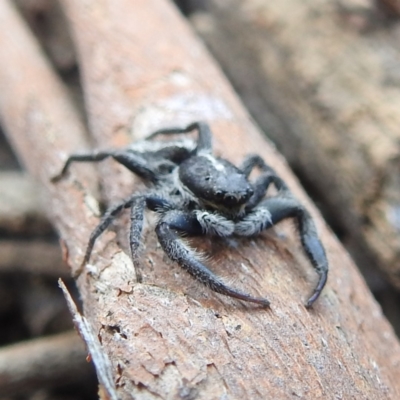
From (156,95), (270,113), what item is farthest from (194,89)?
(270,113)

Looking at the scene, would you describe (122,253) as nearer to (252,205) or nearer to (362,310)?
(252,205)

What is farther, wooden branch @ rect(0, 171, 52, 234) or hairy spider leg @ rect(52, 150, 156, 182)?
wooden branch @ rect(0, 171, 52, 234)

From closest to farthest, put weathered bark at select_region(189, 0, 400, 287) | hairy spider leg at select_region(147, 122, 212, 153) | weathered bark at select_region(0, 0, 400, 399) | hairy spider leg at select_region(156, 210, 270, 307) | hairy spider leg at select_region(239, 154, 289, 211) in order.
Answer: weathered bark at select_region(0, 0, 400, 399), hairy spider leg at select_region(156, 210, 270, 307), hairy spider leg at select_region(239, 154, 289, 211), hairy spider leg at select_region(147, 122, 212, 153), weathered bark at select_region(189, 0, 400, 287)

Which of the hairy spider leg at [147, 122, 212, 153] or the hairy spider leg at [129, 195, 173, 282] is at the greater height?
the hairy spider leg at [147, 122, 212, 153]

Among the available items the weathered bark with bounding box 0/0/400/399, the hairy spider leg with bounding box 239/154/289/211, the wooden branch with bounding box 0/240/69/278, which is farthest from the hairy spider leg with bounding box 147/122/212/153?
the wooden branch with bounding box 0/240/69/278

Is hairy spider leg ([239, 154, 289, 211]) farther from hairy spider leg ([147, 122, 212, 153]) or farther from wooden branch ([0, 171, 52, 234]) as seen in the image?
wooden branch ([0, 171, 52, 234])

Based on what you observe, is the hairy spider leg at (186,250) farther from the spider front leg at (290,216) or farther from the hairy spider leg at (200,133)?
the hairy spider leg at (200,133)

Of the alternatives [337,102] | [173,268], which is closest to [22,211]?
[173,268]
